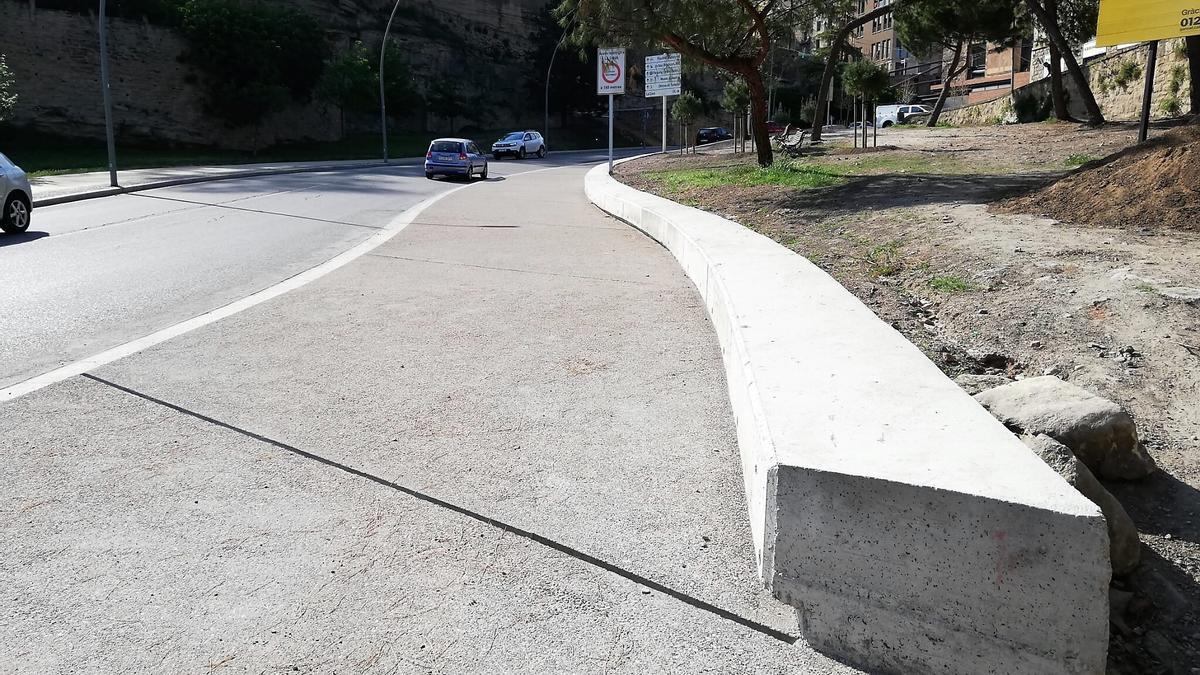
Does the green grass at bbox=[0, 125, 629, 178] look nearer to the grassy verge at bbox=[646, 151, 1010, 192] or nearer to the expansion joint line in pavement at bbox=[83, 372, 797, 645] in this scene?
the grassy verge at bbox=[646, 151, 1010, 192]

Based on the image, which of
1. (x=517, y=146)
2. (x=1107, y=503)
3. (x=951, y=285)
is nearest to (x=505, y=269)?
(x=951, y=285)

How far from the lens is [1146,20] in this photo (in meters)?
13.0

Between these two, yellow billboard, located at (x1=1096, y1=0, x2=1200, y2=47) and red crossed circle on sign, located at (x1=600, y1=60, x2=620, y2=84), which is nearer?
yellow billboard, located at (x1=1096, y1=0, x2=1200, y2=47)

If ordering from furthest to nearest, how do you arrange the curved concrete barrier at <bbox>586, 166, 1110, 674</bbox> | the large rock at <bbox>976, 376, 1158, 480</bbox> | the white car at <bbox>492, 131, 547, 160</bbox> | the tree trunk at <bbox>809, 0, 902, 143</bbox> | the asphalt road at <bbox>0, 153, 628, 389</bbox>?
the white car at <bbox>492, 131, 547, 160</bbox> → the tree trunk at <bbox>809, 0, 902, 143</bbox> → the asphalt road at <bbox>0, 153, 628, 389</bbox> → the large rock at <bbox>976, 376, 1158, 480</bbox> → the curved concrete barrier at <bbox>586, 166, 1110, 674</bbox>

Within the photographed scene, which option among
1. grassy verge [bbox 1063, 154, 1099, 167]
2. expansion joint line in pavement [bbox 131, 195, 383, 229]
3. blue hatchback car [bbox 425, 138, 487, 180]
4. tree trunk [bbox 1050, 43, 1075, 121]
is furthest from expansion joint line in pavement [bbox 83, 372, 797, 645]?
tree trunk [bbox 1050, 43, 1075, 121]

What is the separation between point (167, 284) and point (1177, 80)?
1107 inches

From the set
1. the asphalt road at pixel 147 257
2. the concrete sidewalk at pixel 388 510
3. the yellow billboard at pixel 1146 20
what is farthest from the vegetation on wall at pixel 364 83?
the concrete sidewalk at pixel 388 510

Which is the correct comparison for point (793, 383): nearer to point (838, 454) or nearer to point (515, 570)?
point (838, 454)

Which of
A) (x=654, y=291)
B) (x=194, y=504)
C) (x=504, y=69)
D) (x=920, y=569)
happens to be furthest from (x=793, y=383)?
(x=504, y=69)

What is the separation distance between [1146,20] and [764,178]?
7562 millimetres

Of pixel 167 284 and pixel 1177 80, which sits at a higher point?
pixel 1177 80

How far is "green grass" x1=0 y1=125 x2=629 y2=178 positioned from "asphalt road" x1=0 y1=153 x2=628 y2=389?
46.2ft

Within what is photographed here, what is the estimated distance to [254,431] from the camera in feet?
14.9

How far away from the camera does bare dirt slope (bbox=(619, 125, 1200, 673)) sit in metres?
3.18
